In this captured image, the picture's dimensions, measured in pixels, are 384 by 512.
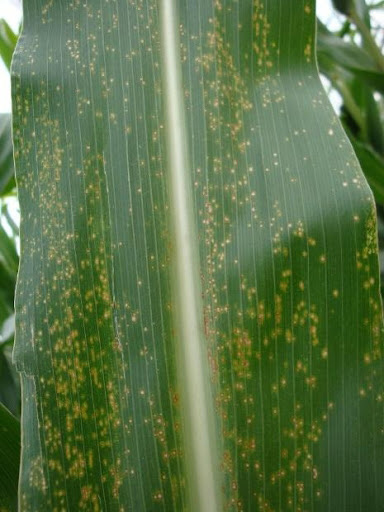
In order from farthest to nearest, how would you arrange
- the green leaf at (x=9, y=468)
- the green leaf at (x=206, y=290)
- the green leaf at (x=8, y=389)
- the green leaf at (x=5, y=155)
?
the green leaf at (x=5, y=155) < the green leaf at (x=8, y=389) < the green leaf at (x=9, y=468) < the green leaf at (x=206, y=290)

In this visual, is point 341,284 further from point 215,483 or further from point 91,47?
point 91,47

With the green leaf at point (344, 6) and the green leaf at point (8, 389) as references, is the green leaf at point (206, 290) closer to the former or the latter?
the green leaf at point (8, 389)

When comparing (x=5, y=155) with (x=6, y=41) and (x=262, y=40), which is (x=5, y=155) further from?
(x=262, y=40)

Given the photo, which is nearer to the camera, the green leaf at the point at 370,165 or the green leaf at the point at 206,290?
the green leaf at the point at 206,290

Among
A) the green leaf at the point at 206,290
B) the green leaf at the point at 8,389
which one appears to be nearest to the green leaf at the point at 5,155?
the green leaf at the point at 8,389

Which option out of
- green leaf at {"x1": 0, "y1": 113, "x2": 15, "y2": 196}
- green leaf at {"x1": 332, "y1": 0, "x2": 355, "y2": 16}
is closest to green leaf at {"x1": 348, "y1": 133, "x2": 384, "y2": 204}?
green leaf at {"x1": 332, "y1": 0, "x2": 355, "y2": 16}

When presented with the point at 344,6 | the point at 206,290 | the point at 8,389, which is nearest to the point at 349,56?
the point at 344,6
